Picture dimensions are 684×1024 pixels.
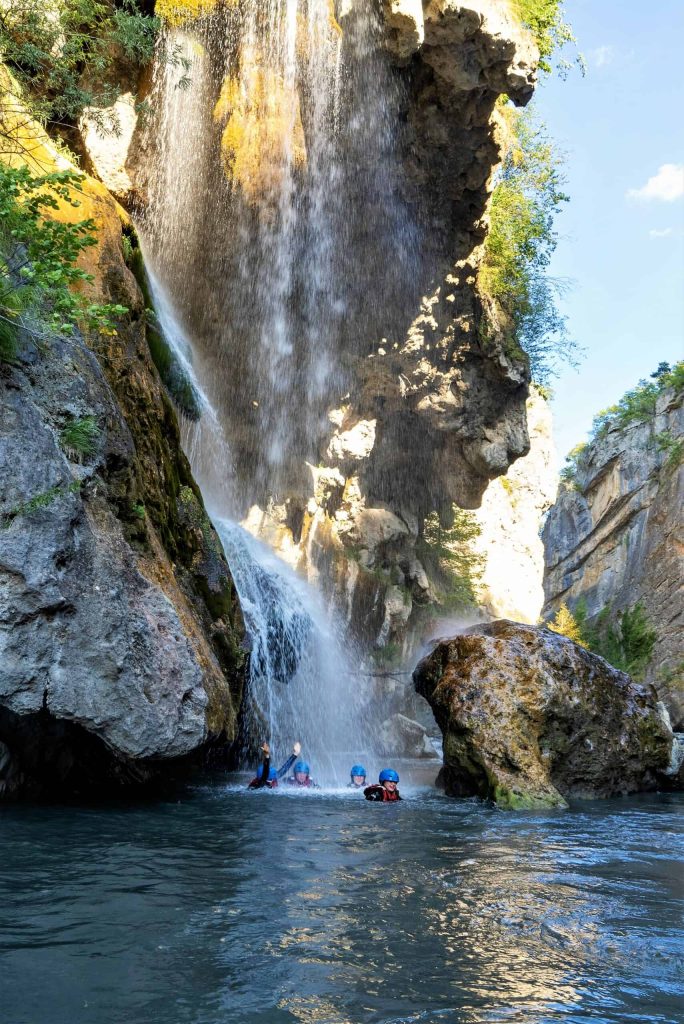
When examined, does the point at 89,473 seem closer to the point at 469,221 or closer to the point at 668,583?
the point at 469,221

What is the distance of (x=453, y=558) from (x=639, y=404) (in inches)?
599

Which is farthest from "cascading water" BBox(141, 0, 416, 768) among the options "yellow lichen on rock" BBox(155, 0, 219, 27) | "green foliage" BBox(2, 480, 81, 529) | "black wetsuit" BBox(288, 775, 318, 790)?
"green foliage" BBox(2, 480, 81, 529)

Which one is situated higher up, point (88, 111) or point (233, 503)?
point (88, 111)

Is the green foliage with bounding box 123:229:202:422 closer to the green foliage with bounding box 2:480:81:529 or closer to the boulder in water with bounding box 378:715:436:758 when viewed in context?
the green foliage with bounding box 2:480:81:529

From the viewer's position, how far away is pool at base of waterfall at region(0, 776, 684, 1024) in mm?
3211

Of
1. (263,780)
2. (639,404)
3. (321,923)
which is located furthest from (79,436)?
(639,404)

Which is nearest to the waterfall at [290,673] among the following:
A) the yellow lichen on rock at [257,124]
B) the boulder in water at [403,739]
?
the boulder in water at [403,739]

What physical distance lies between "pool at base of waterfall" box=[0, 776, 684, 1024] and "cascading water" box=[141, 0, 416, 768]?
6.19 meters

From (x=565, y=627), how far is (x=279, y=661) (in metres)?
24.4

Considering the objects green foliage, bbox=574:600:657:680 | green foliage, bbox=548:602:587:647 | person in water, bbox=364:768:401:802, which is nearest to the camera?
person in water, bbox=364:768:401:802

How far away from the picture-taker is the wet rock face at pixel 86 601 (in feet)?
21.6

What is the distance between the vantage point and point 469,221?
18.5m

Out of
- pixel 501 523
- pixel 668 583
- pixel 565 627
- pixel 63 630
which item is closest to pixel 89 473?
pixel 63 630

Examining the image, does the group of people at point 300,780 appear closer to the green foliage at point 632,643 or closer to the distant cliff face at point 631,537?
the distant cliff face at point 631,537
